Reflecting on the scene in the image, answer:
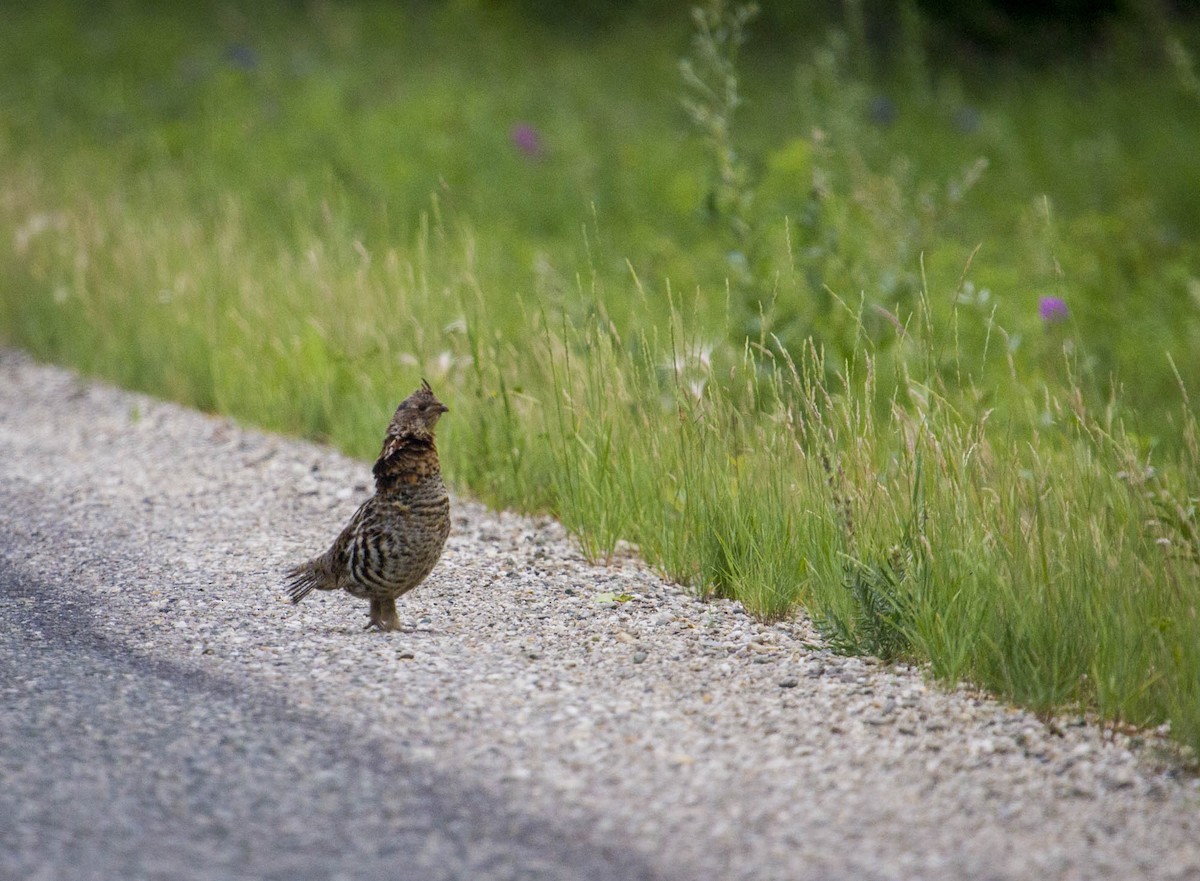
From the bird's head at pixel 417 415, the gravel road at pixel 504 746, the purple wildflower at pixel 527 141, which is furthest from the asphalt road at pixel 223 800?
the purple wildflower at pixel 527 141

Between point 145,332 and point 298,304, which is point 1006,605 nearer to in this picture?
point 298,304

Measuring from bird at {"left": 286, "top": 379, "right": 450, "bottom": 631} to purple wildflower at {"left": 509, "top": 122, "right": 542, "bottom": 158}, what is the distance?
6.61 meters

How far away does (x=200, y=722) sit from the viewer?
371 cm

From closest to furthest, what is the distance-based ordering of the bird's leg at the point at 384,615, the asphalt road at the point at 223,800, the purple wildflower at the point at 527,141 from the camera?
the asphalt road at the point at 223,800 → the bird's leg at the point at 384,615 → the purple wildflower at the point at 527,141

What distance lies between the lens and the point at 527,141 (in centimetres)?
1083

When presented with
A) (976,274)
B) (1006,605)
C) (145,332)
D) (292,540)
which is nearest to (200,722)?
(292,540)

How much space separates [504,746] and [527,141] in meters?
7.83

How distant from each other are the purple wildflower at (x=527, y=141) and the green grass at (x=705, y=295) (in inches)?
8.9

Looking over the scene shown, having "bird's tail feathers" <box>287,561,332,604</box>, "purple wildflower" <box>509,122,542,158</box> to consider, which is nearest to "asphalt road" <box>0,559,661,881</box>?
"bird's tail feathers" <box>287,561,332,604</box>

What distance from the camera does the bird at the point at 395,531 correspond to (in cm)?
429

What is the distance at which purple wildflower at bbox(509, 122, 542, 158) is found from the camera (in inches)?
426

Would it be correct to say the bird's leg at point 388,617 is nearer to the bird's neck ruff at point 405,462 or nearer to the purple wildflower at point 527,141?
the bird's neck ruff at point 405,462

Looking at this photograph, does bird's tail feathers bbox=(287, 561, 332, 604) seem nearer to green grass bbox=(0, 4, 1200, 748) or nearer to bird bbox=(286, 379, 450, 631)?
bird bbox=(286, 379, 450, 631)

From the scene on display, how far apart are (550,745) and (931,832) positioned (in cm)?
93
